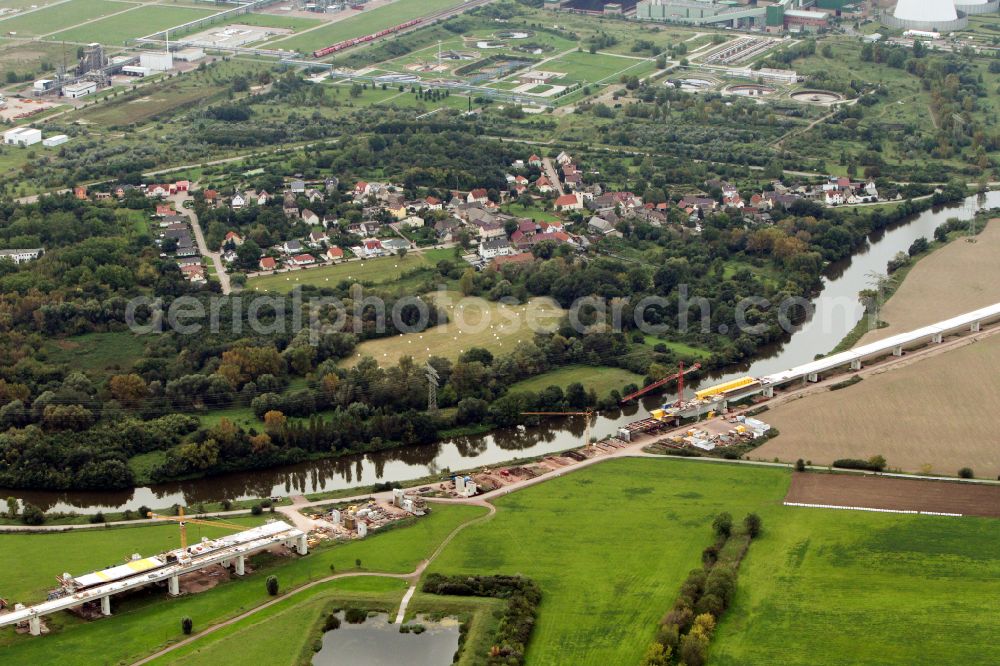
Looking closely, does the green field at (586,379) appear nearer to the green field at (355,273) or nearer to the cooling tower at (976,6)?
the green field at (355,273)

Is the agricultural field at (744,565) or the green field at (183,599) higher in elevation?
the green field at (183,599)

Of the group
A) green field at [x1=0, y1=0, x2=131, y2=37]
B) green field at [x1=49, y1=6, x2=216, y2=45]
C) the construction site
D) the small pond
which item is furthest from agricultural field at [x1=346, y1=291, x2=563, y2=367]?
green field at [x1=0, y1=0, x2=131, y2=37]

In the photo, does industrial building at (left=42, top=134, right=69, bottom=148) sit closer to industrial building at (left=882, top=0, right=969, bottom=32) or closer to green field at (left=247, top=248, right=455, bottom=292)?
green field at (left=247, top=248, right=455, bottom=292)

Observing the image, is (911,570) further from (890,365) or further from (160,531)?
(160,531)

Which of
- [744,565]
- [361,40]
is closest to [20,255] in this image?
[744,565]

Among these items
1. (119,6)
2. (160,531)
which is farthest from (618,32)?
(160,531)

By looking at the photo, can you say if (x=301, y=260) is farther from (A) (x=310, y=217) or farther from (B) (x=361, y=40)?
(B) (x=361, y=40)

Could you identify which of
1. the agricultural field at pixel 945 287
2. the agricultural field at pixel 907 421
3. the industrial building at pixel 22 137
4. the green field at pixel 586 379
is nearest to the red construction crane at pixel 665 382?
the green field at pixel 586 379
